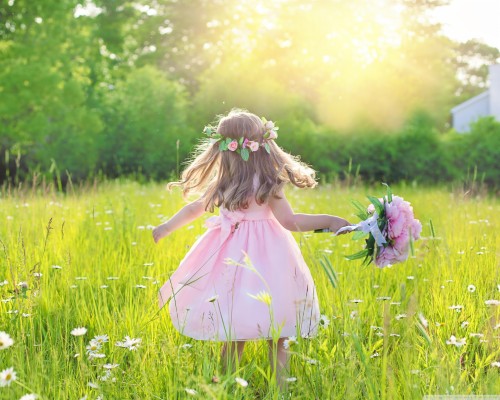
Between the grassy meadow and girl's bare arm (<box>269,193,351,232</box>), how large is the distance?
259 mm

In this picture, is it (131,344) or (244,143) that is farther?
(244,143)

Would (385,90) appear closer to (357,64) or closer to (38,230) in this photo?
(357,64)

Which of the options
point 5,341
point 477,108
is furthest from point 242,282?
point 477,108

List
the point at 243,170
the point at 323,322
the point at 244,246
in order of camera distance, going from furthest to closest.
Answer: the point at 243,170 → the point at 244,246 → the point at 323,322

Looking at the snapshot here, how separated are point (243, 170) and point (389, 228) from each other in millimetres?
932

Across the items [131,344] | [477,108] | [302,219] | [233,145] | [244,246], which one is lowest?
[131,344]

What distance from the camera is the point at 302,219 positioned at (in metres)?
3.19

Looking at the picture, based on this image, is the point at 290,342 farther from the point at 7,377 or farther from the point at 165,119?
the point at 165,119

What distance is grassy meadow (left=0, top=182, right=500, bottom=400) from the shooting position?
2.51m

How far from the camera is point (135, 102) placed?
1644 centimetres

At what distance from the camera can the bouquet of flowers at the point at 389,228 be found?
8.73 ft

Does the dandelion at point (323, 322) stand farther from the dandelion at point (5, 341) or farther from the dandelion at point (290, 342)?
the dandelion at point (5, 341)

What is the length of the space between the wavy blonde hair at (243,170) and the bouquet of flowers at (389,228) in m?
0.67

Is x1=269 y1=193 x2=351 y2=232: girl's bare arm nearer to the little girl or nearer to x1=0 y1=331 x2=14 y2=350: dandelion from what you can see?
the little girl
